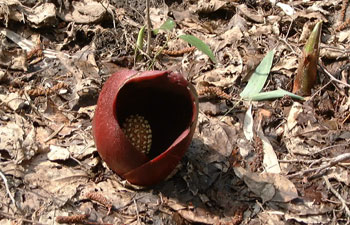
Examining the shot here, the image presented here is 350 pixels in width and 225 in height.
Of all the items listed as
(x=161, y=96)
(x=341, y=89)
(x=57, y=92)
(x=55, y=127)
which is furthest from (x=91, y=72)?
(x=341, y=89)

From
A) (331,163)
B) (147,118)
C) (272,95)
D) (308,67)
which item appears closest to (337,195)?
(331,163)

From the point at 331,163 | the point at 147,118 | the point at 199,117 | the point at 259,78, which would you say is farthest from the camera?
the point at 259,78

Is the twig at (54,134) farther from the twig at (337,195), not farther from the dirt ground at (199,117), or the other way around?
the twig at (337,195)

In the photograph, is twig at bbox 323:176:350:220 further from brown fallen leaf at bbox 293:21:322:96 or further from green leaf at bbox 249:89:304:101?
brown fallen leaf at bbox 293:21:322:96

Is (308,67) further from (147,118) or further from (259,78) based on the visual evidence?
(147,118)

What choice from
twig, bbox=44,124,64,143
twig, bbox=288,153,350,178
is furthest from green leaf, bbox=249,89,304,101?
twig, bbox=44,124,64,143

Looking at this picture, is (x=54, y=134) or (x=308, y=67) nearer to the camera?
(x=54, y=134)

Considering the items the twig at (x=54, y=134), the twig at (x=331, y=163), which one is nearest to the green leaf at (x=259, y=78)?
the twig at (x=331, y=163)
